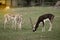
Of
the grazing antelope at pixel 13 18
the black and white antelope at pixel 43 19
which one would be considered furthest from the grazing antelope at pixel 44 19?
the grazing antelope at pixel 13 18

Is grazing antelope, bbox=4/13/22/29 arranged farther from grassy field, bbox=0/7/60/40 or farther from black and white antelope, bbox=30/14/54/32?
black and white antelope, bbox=30/14/54/32

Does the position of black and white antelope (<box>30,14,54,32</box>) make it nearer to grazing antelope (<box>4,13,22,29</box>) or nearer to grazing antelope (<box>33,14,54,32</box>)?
grazing antelope (<box>33,14,54,32</box>)

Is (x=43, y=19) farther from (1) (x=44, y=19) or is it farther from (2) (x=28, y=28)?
(2) (x=28, y=28)

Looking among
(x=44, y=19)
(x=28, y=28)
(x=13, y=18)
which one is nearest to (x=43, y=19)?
(x=44, y=19)

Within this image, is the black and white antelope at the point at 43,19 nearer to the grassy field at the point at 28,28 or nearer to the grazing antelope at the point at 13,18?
the grassy field at the point at 28,28

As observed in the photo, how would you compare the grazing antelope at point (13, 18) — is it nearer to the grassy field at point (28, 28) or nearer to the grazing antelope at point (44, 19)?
the grassy field at point (28, 28)

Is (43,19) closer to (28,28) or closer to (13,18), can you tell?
(28,28)

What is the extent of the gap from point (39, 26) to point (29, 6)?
207 mm

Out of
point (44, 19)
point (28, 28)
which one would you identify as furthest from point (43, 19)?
point (28, 28)

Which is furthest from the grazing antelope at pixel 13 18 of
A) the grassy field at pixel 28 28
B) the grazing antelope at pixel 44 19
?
the grazing antelope at pixel 44 19

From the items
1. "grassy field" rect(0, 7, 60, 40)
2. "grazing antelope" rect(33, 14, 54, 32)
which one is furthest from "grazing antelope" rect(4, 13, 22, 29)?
"grazing antelope" rect(33, 14, 54, 32)

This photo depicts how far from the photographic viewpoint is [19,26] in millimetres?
2137

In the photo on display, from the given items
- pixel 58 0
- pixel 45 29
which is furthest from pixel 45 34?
pixel 58 0

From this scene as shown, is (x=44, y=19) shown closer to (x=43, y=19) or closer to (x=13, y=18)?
(x=43, y=19)
